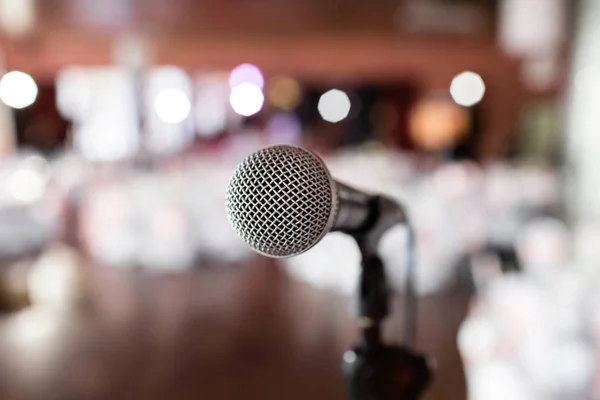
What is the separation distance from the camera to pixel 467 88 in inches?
192

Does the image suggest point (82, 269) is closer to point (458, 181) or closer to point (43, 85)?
point (458, 181)

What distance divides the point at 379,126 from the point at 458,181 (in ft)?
10.3

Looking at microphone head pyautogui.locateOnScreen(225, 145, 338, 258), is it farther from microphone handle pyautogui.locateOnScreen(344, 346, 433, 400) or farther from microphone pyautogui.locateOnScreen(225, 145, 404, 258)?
microphone handle pyautogui.locateOnScreen(344, 346, 433, 400)

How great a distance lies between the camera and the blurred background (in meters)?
1.01

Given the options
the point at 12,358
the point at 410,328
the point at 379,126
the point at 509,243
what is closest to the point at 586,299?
the point at 410,328

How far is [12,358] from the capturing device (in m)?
1.14

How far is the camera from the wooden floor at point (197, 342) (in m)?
1.00

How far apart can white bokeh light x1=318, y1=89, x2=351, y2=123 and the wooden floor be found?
399 cm

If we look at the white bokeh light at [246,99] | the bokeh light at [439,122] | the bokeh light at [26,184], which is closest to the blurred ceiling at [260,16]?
the bokeh light at [26,184]

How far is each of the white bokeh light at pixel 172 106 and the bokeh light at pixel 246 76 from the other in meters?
0.43

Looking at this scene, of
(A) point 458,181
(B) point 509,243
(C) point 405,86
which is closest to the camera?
(B) point 509,243

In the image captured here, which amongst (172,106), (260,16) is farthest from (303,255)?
(172,106)

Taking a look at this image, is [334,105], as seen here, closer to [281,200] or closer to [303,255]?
[303,255]

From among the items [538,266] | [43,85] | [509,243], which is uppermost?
[43,85]
